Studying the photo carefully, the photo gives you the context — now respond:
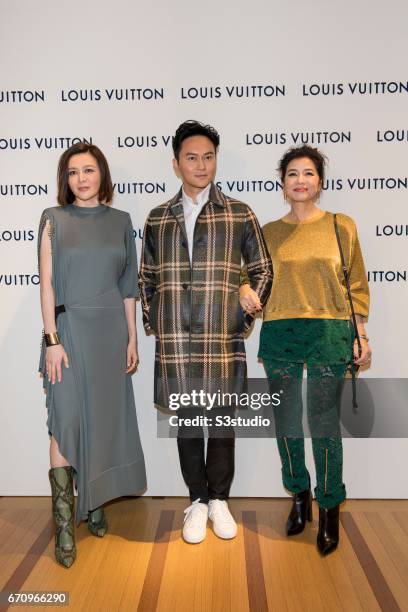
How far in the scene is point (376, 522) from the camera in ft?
9.09

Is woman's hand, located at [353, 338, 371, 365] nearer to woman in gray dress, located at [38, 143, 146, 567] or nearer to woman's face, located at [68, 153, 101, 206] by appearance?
woman in gray dress, located at [38, 143, 146, 567]

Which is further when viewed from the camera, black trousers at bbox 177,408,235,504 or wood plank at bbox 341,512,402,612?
black trousers at bbox 177,408,235,504

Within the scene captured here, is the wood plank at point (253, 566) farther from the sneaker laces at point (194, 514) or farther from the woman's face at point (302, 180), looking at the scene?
the woman's face at point (302, 180)

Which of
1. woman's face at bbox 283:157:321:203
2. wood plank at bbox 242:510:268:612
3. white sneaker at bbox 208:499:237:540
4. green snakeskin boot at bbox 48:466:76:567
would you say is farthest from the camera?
white sneaker at bbox 208:499:237:540

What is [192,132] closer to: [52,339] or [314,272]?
[314,272]

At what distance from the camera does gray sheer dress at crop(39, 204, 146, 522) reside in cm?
245

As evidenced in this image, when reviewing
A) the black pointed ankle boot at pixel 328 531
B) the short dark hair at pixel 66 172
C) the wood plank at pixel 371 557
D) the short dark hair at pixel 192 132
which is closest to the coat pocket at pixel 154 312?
the short dark hair at pixel 66 172

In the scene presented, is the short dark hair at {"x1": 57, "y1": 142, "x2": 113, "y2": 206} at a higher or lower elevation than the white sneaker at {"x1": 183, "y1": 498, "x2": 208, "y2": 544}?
higher

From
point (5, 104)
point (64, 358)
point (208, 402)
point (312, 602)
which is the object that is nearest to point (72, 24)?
point (5, 104)

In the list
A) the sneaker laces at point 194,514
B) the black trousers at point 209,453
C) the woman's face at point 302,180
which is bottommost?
the sneaker laces at point 194,514

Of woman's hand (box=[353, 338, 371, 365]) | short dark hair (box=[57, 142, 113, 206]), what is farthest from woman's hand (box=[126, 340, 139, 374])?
woman's hand (box=[353, 338, 371, 365])

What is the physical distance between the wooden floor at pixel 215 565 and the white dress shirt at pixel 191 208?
1.42m

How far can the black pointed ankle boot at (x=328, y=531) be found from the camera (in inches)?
95.7

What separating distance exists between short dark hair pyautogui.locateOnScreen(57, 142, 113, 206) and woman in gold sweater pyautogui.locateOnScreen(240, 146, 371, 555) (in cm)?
80
